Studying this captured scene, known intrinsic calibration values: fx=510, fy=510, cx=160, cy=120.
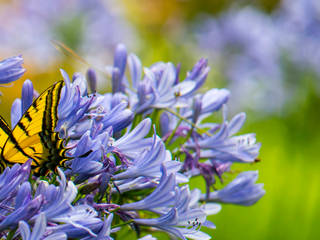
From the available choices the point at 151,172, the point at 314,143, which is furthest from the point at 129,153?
the point at 314,143

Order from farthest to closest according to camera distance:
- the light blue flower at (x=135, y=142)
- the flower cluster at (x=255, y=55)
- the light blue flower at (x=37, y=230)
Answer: the flower cluster at (x=255, y=55) < the light blue flower at (x=135, y=142) < the light blue flower at (x=37, y=230)

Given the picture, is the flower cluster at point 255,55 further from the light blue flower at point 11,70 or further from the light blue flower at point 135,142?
the light blue flower at point 11,70

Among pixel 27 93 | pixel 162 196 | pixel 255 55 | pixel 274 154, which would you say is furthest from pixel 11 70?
pixel 255 55

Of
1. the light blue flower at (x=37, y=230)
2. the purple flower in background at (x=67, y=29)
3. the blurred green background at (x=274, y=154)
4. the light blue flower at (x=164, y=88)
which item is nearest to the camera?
the light blue flower at (x=37, y=230)

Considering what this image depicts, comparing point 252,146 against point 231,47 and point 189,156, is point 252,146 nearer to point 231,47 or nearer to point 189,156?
point 189,156

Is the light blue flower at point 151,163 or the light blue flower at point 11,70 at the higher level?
the light blue flower at point 11,70

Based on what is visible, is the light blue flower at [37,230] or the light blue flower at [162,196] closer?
the light blue flower at [37,230]

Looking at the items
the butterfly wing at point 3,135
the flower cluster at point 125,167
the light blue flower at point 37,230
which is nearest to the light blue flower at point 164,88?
the flower cluster at point 125,167
